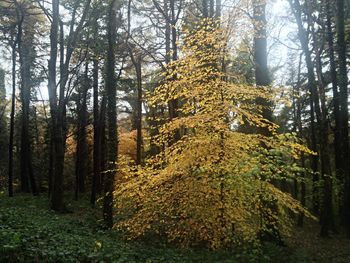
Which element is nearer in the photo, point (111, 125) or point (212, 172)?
point (212, 172)

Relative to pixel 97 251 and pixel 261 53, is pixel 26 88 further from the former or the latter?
pixel 97 251

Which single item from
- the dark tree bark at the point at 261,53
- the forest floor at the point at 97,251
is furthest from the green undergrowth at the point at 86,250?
the dark tree bark at the point at 261,53

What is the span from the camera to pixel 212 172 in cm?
700

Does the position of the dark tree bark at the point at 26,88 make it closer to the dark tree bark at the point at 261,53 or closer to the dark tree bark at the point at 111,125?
the dark tree bark at the point at 111,125

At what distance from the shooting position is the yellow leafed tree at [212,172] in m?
6.84

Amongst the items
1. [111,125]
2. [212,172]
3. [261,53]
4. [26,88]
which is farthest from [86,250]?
[26,88]

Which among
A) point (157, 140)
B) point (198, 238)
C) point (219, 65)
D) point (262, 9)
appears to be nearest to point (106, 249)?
point (198, 238)

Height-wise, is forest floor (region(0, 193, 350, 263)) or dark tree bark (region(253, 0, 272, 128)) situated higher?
dark tree bark (region(253, 0, 272, 128))

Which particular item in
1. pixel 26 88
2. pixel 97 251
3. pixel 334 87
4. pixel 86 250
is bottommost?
pixel 97 251

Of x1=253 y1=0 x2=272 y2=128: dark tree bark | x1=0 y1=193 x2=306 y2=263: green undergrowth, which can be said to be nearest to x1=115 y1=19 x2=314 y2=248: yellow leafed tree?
x1=0 y1=193 x2=306 y2=263: green undergrowth

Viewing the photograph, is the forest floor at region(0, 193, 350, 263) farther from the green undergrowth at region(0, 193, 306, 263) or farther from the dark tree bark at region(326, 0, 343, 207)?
the dark tree bark at region(326, 0, 343, 207)

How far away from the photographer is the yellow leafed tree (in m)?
6.84

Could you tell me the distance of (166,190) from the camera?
7266mm

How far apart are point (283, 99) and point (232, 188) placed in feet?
6.64
